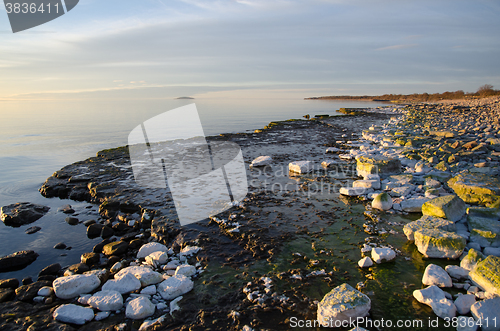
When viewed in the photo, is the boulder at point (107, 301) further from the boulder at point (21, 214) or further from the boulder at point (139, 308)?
the boulder at point (21, 214)

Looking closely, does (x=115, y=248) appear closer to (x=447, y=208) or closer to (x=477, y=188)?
(x=447, y=208)

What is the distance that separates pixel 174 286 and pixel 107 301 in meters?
1.03

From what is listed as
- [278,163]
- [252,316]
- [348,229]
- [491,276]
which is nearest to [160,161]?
[278,163]

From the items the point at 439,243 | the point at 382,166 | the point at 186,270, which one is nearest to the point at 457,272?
the point at 439,243

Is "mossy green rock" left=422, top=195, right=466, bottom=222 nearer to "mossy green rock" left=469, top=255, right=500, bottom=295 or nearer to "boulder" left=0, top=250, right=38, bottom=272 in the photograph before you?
"mossy green rock" left=469, top=255, right=500, bottom=295

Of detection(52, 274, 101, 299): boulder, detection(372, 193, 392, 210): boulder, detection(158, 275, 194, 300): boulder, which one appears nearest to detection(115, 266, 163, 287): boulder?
detection(158, 275, 194, 300): boulder

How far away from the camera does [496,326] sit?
3490mm

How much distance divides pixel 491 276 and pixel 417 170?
6.72 metres

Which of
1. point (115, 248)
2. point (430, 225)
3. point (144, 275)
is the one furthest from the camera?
point (115, 248)

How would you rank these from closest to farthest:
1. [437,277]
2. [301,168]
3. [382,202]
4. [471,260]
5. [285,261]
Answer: [437,277], [471,260], [285,261], [382,202], [301,168]

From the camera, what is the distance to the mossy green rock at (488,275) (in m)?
4.02

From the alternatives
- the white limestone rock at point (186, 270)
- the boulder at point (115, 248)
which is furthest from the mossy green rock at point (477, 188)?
the boulder at point (115, 248)

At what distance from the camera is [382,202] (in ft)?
24.6

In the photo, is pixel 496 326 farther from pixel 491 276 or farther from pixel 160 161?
pixel 160 161
